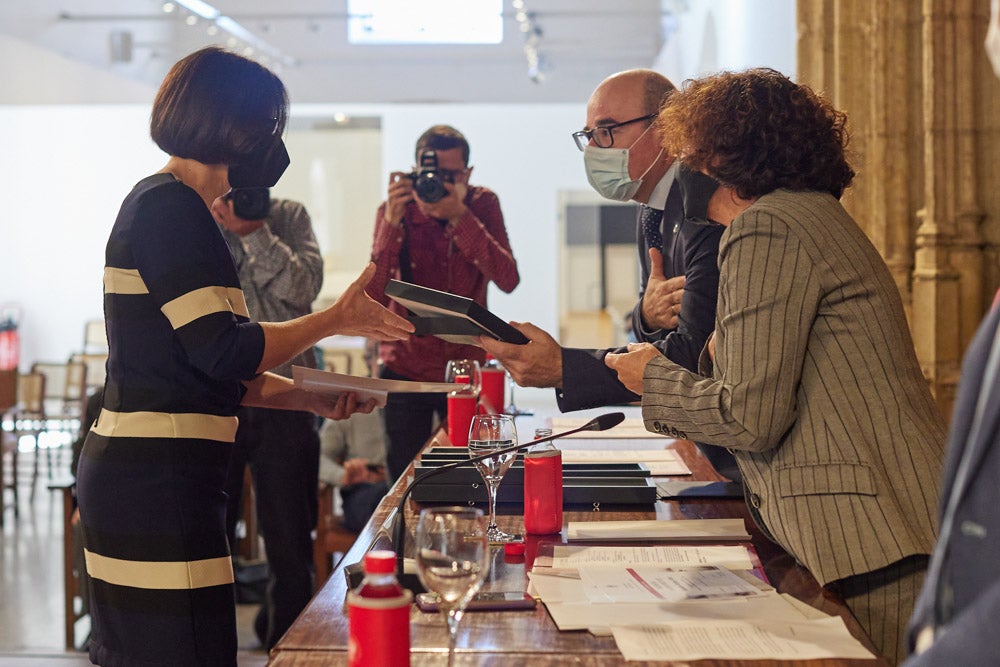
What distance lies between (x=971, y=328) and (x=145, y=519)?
244 centimetres

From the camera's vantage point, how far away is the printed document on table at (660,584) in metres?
1.33

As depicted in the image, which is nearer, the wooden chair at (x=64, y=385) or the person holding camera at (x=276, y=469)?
the person holding camera at (x=276, y=469)

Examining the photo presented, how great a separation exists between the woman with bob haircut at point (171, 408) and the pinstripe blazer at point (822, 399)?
738mm

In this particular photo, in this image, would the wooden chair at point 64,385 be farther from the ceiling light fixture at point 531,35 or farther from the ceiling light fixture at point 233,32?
the ceiling light fixture at point 531,35

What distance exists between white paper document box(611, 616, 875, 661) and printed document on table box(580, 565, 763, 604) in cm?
9

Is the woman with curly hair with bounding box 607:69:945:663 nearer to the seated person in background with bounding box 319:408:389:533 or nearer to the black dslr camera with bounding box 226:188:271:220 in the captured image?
the black dslr camera with bounding box 226:188:271:220

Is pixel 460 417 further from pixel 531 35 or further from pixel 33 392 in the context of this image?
pixel 531 35

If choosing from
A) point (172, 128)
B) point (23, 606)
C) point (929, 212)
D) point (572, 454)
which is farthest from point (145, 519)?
point (23, 606)

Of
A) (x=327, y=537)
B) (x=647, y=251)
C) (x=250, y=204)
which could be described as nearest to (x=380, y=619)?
(x=647, y=251)

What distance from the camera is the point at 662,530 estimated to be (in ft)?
5.39

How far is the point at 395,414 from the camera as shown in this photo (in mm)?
3258

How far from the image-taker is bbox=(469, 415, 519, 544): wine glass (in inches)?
64.7

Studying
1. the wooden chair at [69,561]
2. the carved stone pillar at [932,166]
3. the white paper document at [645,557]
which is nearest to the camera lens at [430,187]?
the carved stone pillar at [932,166]

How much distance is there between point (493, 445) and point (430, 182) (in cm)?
187
